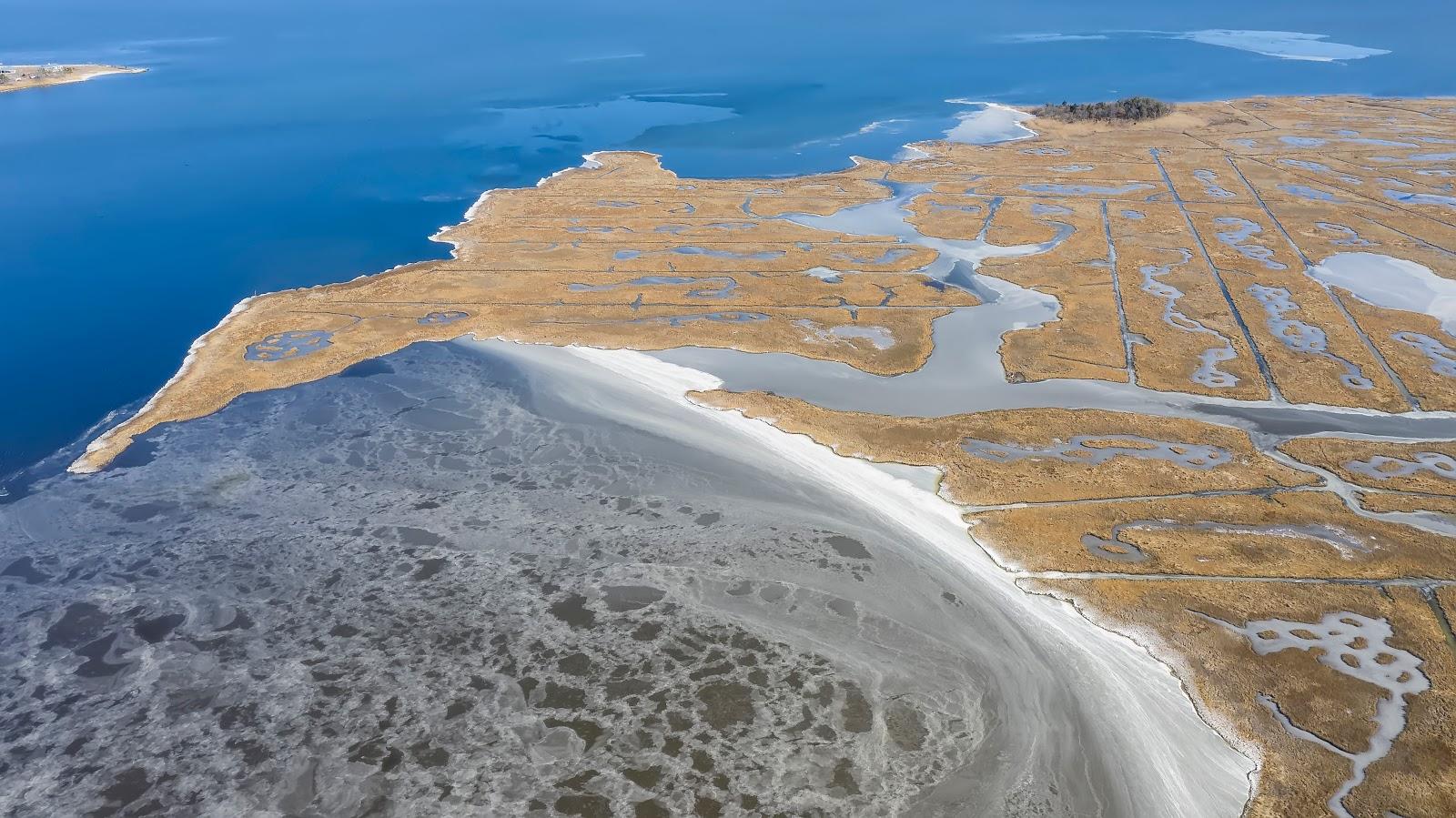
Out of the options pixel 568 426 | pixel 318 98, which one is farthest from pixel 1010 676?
pixel 318 98

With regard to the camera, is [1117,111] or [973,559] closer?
[973,559]

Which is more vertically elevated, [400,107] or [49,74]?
[49,74]

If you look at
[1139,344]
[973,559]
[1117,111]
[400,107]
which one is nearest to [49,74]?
[400,107]

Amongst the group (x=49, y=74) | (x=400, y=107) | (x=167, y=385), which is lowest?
(x=167, y=385)

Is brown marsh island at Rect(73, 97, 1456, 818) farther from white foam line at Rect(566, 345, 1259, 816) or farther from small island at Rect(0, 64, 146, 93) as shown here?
small island at Rect(0, 64, 146, 93)

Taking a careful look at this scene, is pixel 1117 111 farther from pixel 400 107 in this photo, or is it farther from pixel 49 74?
pixel 49 74

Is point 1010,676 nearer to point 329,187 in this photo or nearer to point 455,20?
point 329,187
